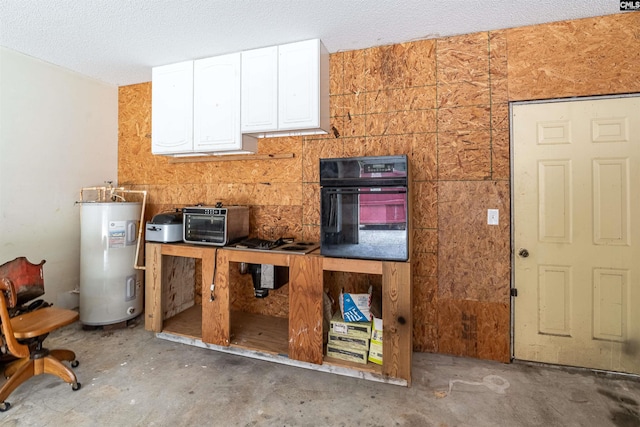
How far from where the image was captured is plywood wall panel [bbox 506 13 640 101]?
7.34ft

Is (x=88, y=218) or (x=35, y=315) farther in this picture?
(x=88, y=218)

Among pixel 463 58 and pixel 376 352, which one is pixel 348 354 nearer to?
pixel 376 352

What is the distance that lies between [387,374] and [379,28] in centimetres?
262

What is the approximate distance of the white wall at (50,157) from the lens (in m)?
2.77

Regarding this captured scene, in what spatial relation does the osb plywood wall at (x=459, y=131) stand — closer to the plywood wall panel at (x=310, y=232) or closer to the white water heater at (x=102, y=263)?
the plywood wall panel at (x=310, y=232)

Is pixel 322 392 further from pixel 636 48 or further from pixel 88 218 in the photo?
pixel 636 48

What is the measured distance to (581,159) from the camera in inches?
90.7

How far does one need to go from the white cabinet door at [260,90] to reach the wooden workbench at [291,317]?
1123 millimetres

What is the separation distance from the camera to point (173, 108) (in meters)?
3.01

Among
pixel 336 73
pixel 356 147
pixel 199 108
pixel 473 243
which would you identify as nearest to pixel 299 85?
pixel 336 73

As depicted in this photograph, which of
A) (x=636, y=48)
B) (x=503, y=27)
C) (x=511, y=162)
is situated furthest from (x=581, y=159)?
(x=503, y=27)

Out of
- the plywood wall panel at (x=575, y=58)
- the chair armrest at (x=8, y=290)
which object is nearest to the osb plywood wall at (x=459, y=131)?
the plywood wall panel at (x=575, y=58)

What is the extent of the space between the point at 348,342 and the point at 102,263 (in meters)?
2.44

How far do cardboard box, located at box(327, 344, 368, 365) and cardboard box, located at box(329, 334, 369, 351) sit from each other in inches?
0.9
